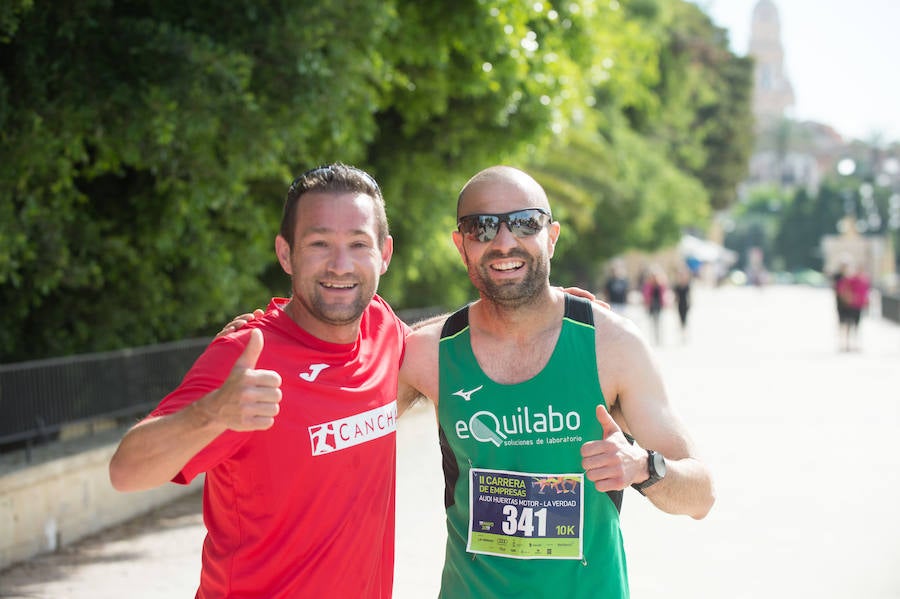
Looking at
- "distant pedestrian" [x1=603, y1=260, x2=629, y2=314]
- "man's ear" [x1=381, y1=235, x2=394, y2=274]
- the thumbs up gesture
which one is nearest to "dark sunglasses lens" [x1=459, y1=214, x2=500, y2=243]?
"man's ear" [x1=381, y1=235, x2=394, y2=274]

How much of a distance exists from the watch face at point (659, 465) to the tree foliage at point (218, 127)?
5479 millimetres

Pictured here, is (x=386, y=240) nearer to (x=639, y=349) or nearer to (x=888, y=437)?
(x=639, y=349)

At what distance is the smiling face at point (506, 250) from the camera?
342 cm

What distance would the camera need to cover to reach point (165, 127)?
25.2 feet

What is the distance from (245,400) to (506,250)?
1126 mm

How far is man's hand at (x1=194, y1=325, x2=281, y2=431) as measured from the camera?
8.34ft

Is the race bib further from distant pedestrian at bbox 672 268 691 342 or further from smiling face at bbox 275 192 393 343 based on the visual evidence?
distant pedestrian at bbox 672 268 691 342

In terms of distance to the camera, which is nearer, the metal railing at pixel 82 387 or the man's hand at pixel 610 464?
the man's hand at pixel 610 464

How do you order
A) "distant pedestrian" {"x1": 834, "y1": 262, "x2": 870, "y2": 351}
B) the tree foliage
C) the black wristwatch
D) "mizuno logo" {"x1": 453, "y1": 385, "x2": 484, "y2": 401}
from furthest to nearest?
1. "distant pedestrian" {"x1": 834, "y1": 262, "x2": 870, "y2": 351}
2. the tree foliage
3. "mizuno logo" {"x1": 453, "y1": 385, "x2": 484, "y2": 401}
4. the black wristwatch

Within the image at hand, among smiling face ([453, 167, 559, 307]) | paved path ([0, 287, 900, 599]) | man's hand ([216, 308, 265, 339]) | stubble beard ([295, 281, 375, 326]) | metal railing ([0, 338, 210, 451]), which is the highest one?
smiling face ([453, 167, 559, 307])

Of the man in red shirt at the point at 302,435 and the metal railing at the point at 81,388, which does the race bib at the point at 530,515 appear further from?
the metal railing at the point at 81,388

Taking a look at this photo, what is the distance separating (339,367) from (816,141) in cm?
20789

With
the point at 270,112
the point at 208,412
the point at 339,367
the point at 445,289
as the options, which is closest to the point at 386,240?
the point at 339,367

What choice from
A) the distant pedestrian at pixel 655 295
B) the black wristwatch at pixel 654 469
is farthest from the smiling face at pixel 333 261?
the distant pedestrian at pixel 655 295
